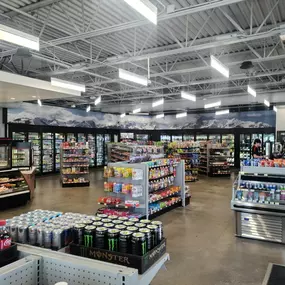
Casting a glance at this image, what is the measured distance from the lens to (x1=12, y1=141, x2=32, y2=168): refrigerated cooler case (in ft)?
32.9

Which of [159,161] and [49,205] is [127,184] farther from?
[49,205]

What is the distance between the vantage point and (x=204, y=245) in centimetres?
520

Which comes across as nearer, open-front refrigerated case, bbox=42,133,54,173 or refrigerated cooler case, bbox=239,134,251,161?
open-front refrigerated case, bbox=42,133,54,173

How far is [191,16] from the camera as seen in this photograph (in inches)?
248

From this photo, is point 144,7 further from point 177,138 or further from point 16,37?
point 177,138

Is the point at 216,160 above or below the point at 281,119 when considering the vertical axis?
below

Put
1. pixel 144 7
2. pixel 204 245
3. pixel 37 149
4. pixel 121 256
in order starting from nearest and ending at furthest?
pixel 121 256 → pixel 144 7 → pixel 204 245 → pixel 37 149

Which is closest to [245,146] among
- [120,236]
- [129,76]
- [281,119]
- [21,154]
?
[281,119]

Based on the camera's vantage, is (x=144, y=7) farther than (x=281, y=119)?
No

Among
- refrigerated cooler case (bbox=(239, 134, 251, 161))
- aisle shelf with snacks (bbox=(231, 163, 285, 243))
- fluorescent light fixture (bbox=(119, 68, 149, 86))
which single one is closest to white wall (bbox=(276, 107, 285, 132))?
refrigerated cooler case (bbox=(239, 134, 251, 161))

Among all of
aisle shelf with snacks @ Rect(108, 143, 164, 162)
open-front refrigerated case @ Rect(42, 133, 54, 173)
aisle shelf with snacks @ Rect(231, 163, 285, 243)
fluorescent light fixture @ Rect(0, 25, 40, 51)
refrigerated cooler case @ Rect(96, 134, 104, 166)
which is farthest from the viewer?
refrigerated cooler case @ Rect(96, 134, 104, 166)

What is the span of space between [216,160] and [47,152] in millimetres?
9417

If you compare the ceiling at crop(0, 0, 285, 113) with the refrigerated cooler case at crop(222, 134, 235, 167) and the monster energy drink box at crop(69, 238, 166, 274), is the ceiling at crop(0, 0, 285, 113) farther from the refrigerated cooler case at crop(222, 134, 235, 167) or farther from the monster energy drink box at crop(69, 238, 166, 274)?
the refrigerated cooler case at crop(222, 134, 235, 167)

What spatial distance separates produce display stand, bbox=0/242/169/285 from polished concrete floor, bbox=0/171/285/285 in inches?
80.2
